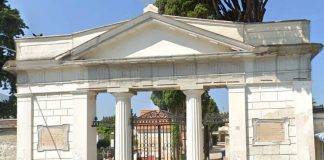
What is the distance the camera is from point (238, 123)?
49.2ft

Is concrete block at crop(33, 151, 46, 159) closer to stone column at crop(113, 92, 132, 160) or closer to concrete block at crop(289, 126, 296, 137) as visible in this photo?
stone column at crop(113, 92, 132, 160)

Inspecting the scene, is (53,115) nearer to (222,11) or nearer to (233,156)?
(233,156)

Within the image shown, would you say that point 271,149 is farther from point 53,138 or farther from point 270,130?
point 53,138

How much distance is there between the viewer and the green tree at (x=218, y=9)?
23.3m

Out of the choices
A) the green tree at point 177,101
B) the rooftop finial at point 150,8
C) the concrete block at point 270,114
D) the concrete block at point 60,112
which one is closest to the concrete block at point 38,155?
the concrete block at point 60,112

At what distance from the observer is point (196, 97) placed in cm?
1544

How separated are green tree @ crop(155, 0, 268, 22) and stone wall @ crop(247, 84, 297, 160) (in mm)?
8738

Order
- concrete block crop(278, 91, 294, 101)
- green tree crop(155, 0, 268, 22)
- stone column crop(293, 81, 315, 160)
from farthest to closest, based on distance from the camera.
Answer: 1. green tree crop(155, 0, 268, 22)
2. concrete block crop(278, 91, 294, 101)
3. stone column crop(293, 81, 315, 160)

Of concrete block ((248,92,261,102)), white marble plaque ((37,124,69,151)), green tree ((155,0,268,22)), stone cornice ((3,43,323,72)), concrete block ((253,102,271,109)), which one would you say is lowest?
white marble plaque ((37,124,69,151))

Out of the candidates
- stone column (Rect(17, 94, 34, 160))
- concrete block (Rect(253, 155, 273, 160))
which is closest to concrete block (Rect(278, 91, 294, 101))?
concrete block (Rect(253, 155, 273, 160))

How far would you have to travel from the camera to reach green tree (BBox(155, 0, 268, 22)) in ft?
76.3

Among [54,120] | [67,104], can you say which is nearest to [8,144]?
[54,120]

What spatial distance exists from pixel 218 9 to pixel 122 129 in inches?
406

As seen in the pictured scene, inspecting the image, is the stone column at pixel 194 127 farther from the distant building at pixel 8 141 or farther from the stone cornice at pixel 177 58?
the distant building at pixel 8 141
